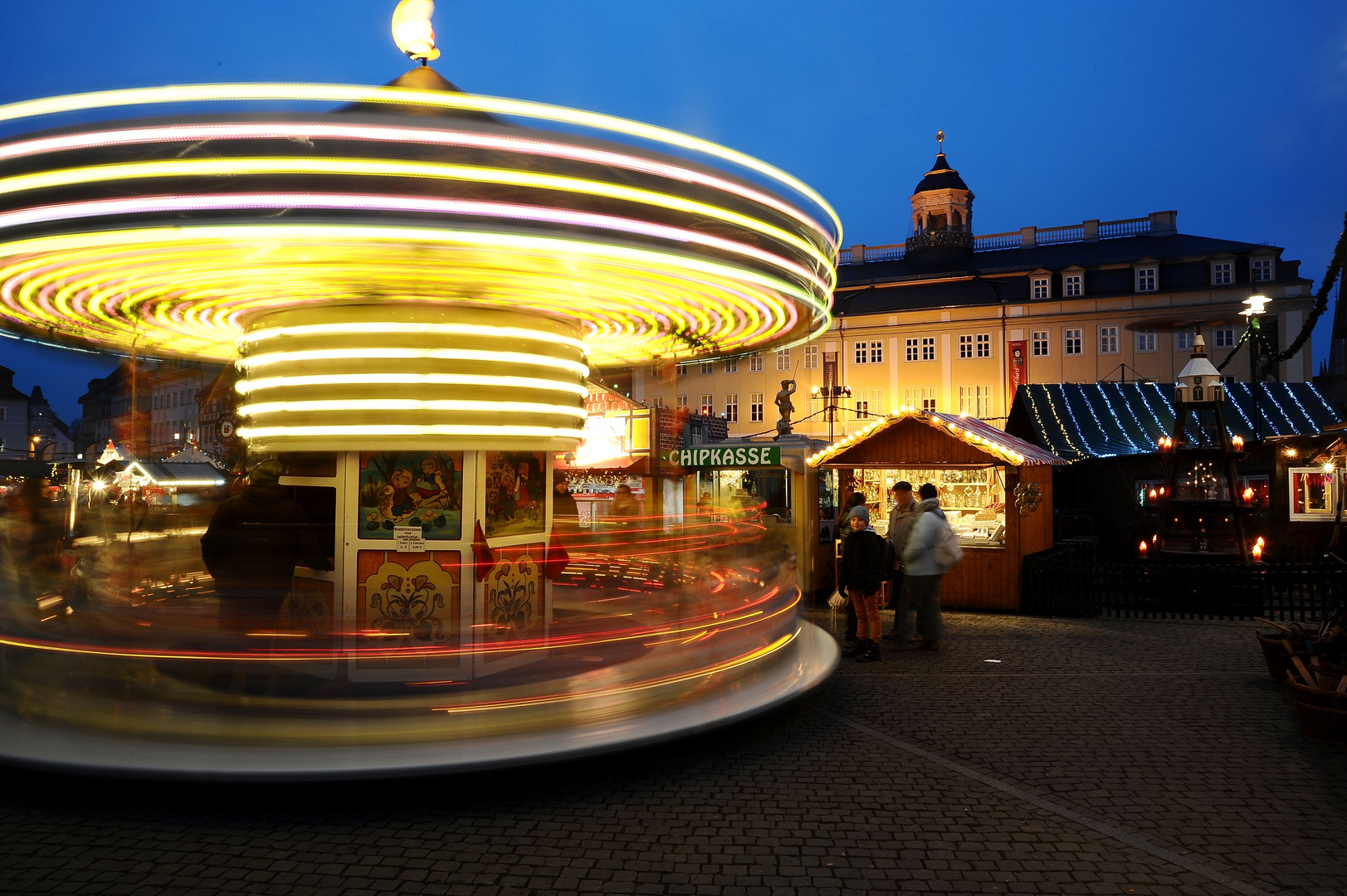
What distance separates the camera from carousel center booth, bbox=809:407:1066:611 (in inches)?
514

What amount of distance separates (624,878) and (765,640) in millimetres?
4002

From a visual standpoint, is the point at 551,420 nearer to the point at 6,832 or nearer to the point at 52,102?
the point at 52,102

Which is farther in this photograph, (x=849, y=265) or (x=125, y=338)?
(x=849, y=265)

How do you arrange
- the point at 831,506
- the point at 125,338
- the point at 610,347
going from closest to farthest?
the point at 125,338
the point at 610,347
the point at 831,506

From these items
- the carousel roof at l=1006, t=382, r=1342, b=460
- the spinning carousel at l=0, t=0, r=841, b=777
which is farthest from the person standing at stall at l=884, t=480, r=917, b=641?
the carousel roof at l=1006, t=382, r=1342, b=460

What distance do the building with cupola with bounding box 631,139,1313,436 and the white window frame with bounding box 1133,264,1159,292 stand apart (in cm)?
6

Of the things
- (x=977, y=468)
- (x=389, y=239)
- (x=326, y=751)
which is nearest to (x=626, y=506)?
(x=977, y=468)

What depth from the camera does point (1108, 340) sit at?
4128 centimetres

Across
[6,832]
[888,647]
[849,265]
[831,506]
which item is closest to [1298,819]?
[888,647]

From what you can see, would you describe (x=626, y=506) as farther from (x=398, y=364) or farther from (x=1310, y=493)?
(x=1310, y=493)

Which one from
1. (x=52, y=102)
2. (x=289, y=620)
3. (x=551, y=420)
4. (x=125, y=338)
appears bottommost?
(x=289, y=620)

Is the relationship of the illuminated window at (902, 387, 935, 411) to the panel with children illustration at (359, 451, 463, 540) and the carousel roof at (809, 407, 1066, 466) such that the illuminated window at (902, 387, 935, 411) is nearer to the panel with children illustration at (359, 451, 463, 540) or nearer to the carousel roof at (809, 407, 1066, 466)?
the carousel roof at (809, 407, 1066, 466)

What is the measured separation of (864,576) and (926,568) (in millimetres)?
852

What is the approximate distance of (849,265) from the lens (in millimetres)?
51656
